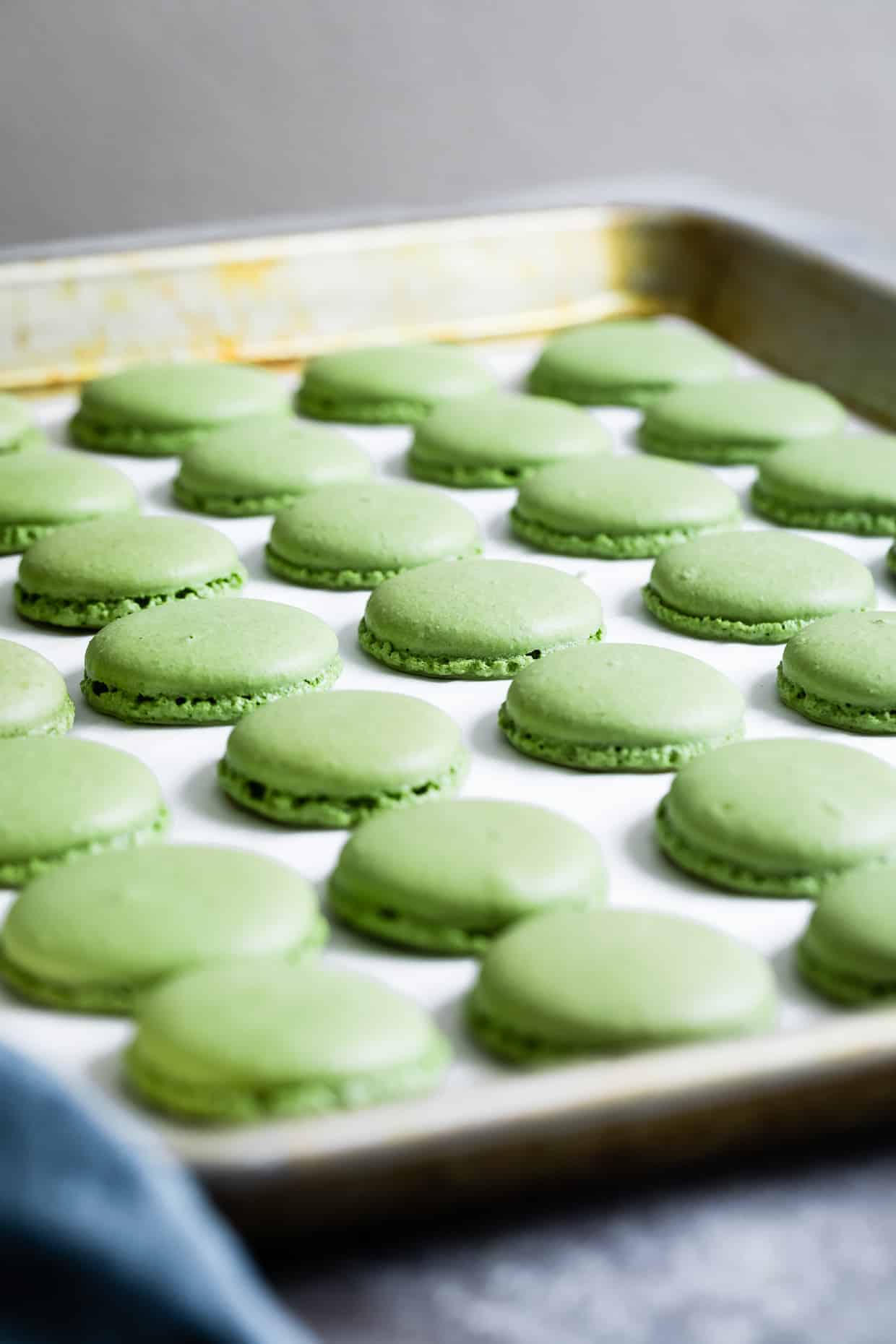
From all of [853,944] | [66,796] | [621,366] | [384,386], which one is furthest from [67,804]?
[621,366]

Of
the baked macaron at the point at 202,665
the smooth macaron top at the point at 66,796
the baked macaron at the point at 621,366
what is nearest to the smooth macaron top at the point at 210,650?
the baked macaron at the point at 202,665

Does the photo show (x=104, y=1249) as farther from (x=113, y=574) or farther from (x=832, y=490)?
(x=832, y=490)

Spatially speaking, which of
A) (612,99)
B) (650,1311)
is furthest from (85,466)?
(612,99)

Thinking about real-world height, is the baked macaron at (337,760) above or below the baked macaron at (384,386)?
below

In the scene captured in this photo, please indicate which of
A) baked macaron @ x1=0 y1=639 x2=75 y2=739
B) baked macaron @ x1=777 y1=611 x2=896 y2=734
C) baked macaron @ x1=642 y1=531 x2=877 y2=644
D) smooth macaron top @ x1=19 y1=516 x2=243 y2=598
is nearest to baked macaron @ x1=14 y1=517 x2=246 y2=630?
smooth macaron top @ x1=19 y1=516 x2=243 y2=598

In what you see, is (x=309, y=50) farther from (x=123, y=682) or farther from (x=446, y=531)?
(x=123, y=682)

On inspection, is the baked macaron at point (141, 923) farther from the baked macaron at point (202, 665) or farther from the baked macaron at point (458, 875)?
the baked macaron at point (202, 665)

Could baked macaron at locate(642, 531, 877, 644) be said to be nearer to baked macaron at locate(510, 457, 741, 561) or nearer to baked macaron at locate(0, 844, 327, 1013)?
baked macaron at locate(510, 457, 741, 561)
